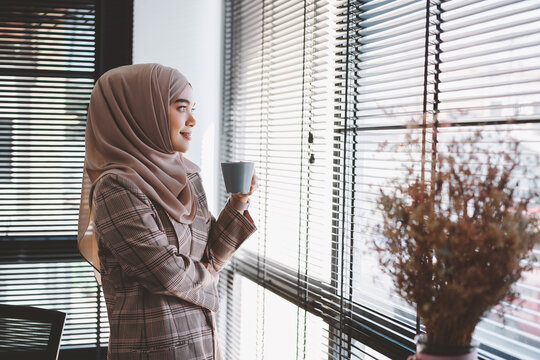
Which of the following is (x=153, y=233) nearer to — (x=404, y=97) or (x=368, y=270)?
(x=368, y=270)

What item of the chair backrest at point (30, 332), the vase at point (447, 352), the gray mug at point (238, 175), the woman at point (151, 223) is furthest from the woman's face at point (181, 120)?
the vase at point (447, 352)

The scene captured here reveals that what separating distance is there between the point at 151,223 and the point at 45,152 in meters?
1.31

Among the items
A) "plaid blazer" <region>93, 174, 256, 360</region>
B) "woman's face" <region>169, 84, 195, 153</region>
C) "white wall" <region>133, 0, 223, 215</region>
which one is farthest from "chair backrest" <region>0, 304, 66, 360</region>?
"white wall" <region>133, 0, 223, 215</region>

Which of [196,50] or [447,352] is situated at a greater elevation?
[196,50]

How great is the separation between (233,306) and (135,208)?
139 cm

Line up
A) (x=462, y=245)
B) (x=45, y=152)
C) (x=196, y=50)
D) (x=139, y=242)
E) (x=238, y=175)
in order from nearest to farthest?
(x=462, y=245), (x=139, y=242), (x=238, y=175), (x=45, y=152), (x=196, y=50)

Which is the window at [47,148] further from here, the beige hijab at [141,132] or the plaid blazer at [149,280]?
the plaid blazer at [149,280]

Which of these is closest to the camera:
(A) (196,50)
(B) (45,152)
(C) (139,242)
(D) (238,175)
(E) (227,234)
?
(C) (139,242)

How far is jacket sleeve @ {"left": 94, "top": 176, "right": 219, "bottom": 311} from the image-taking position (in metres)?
1.67

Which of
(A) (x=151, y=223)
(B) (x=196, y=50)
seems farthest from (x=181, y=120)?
(B) (x=196, y=50)

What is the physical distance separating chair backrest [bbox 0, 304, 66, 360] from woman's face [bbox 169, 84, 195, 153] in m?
0.70

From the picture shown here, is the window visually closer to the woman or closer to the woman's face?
the woman

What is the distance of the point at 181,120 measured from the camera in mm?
1927

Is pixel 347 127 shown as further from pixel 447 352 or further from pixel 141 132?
pixel 447 352
